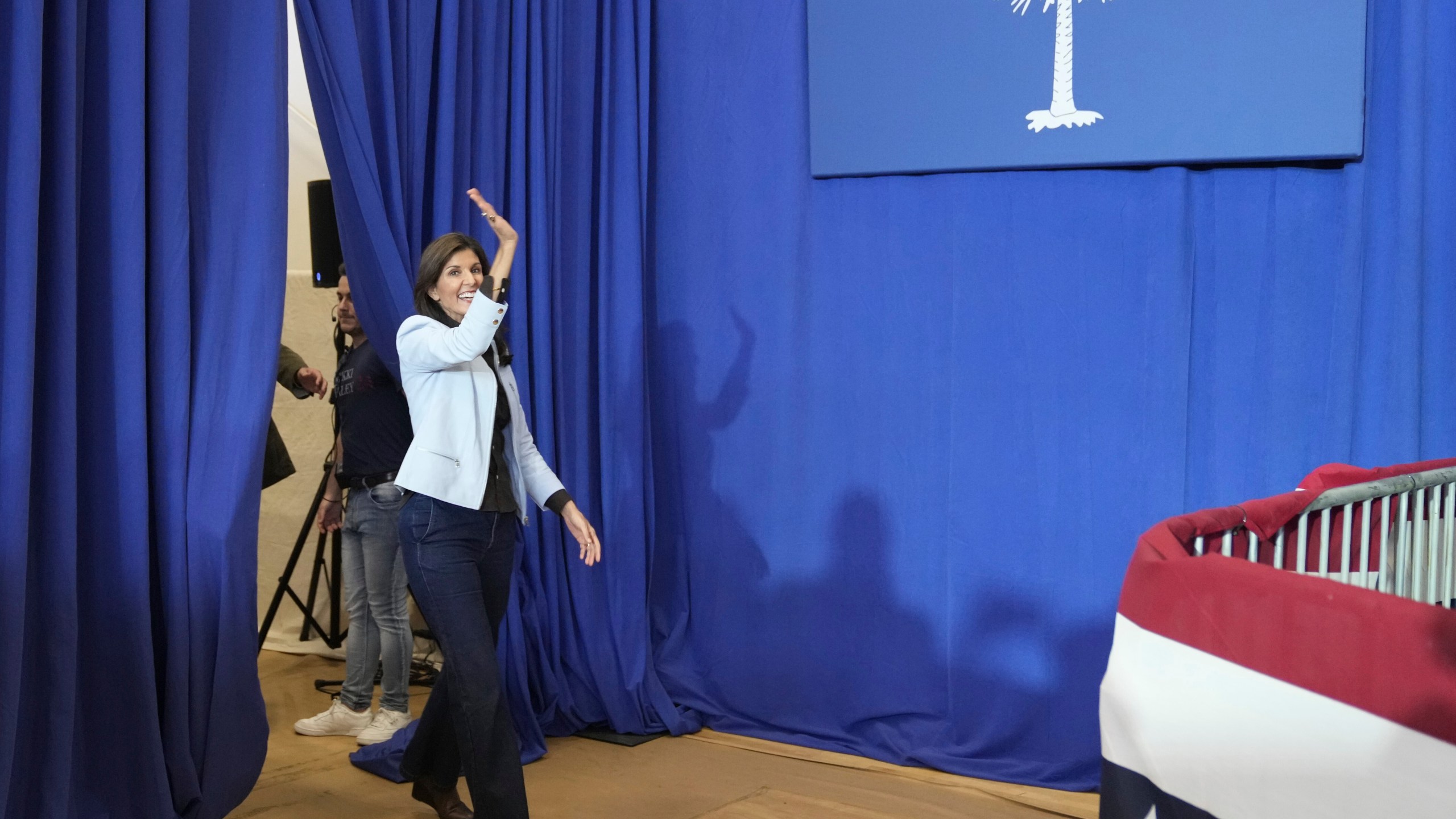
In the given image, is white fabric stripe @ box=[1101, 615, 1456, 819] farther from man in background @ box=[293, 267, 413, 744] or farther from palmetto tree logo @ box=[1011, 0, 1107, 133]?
man in background @ box=[293, 267, 413, 744]

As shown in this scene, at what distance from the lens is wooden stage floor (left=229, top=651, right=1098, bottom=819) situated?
2.83 metres

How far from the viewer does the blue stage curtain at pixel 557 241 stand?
3.08 metres

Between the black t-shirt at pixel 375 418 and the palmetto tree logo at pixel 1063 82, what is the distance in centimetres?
193

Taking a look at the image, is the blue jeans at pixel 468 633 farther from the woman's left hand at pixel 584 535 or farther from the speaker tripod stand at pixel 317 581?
the speaker tripod stand at pixel 317 581

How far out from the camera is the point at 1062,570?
3.13 meters

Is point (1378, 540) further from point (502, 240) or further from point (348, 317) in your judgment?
point (348, 317)

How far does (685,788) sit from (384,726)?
938 millimetres

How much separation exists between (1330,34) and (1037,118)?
0.72m

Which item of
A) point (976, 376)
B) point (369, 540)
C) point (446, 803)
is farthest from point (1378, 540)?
point (369, 540)

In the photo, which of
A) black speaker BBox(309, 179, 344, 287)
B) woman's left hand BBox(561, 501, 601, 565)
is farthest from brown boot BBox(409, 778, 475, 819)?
black speaker BBox(309, 179, 344, 287)

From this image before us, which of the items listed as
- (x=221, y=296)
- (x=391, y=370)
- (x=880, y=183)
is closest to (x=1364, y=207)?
(x=880, y=183)

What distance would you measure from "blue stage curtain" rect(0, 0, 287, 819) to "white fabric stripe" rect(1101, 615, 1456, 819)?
6.20 ft

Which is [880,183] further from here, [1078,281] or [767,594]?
[767,594]

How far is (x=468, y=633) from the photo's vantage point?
231 cm
